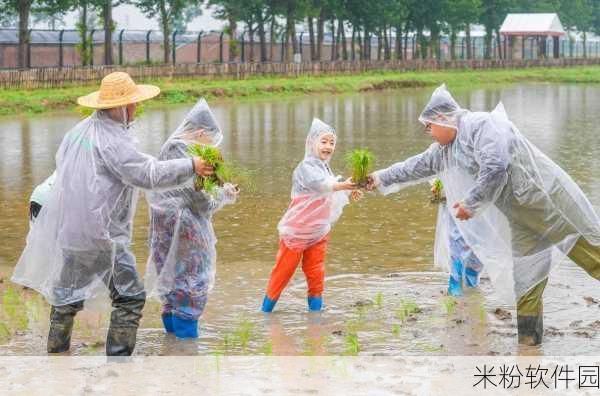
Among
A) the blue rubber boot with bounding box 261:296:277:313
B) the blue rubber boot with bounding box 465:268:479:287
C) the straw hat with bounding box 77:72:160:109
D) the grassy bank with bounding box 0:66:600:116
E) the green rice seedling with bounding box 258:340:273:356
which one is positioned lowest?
the green rice seedling with bounding box 258:340:273:356

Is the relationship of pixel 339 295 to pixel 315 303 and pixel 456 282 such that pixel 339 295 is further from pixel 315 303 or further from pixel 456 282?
pixel 456 282

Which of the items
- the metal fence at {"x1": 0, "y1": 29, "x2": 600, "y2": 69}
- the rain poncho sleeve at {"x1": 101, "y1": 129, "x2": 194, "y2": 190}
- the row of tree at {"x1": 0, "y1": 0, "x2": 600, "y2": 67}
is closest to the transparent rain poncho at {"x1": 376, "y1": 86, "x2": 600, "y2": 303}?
the rain poncho sleeve at {"x1": 101, "y1": 129, "x2": 194, "y2": 190}

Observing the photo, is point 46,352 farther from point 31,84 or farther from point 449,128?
point 31,84

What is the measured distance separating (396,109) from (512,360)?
28.6 metres

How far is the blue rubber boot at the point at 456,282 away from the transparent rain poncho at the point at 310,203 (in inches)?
46.6

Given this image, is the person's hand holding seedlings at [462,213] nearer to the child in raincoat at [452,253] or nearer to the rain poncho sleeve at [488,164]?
the rain poncho sleeve at [488,164]

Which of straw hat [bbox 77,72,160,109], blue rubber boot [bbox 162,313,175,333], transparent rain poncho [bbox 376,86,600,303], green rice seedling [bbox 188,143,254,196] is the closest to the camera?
straw hat [bbox 77,72,160,109]

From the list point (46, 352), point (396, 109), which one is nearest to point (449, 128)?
point (46, 352)

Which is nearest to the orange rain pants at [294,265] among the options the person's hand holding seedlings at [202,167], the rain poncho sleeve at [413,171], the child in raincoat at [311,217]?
the child in raincoat at [311,217]

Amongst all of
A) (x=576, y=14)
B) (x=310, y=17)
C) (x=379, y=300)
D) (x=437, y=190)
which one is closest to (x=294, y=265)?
(x=379, y=300)

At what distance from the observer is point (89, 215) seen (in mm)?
6848

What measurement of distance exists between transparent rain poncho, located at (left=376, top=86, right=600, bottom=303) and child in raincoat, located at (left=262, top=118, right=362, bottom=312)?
89 cm

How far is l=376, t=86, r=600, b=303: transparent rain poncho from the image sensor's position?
7336mm

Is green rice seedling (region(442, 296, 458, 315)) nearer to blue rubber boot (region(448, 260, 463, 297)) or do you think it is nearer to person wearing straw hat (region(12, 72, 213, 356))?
blue rubber boot (region(448, 260, 463, 297))
